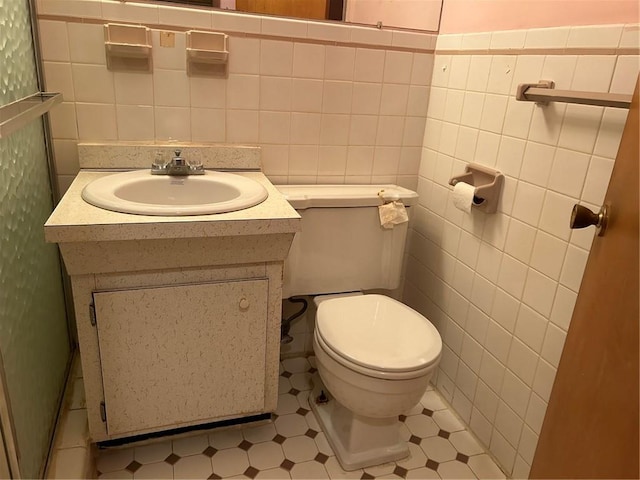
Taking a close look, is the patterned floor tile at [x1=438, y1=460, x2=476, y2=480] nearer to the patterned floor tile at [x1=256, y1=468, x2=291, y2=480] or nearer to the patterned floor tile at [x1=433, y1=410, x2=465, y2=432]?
the patterned floor tile at [x1=433, y1=410, x2=465, y2=432]

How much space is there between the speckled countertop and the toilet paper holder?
0.61m

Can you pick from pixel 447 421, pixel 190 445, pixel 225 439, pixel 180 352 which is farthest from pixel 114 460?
pixel 447 421

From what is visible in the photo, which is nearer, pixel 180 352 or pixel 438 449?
pixel 180 352

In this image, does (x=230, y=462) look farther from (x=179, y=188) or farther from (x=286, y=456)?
(x=179, y=188)

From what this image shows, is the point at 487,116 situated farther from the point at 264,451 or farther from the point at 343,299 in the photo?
the point at 264,451

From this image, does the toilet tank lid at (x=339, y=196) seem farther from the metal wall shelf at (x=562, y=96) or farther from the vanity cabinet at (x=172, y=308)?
the metal wall shelf at (x=562, y=96)

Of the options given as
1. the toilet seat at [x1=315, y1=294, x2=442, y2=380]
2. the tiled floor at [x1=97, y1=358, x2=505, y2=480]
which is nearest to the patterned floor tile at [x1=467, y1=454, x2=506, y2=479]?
the tiled floor at [x1=97, y1=358, x2=505, y2=480]

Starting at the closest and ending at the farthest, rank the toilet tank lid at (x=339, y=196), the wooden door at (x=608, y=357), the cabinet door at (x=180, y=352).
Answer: the wooden door at (x=608, y=357) → the cabinet door at (x=180, y=352) → the toilet tank lid at (x=339, y=196)

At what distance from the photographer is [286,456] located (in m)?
1.54

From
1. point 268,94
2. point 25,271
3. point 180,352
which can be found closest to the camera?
point 25,271

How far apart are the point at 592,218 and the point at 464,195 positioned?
0.64 metres

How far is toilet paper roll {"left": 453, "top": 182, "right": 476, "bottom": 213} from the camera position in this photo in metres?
1.49

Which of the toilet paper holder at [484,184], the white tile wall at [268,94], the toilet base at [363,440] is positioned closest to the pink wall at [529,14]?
the white tile wall at [268,94]

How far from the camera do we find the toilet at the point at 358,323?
134 centimetres
